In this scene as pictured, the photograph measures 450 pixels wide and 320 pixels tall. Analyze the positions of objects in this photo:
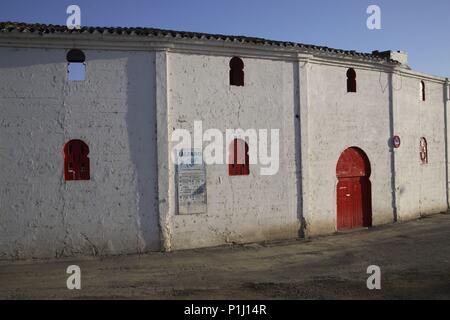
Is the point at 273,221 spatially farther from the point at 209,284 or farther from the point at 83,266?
the point at 83,266

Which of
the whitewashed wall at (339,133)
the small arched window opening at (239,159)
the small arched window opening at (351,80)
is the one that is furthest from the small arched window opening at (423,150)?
the small arched window opening at (239,159)

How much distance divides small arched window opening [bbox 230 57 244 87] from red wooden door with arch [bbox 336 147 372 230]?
4347 millimetres

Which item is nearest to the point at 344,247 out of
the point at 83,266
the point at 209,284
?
the point at 209,284

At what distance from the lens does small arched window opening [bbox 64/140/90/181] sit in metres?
10.4

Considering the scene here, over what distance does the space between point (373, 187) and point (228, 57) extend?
6.84 m

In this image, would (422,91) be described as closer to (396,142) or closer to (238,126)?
(396,142)

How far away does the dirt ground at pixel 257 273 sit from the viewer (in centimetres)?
752

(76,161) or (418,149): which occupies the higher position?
(418,149)

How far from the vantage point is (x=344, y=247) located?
11.4 m

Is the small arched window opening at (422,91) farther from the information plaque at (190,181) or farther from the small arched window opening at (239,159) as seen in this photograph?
the information plaque at (190,181)

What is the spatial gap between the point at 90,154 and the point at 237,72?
4.68 m

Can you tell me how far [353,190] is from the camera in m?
14.1

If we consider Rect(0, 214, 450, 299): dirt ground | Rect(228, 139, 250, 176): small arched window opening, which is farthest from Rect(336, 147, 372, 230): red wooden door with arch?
Rect(228, 139, 250, 176): small arched window opening

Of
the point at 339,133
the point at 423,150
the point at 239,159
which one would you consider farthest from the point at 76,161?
the point at 423,150
